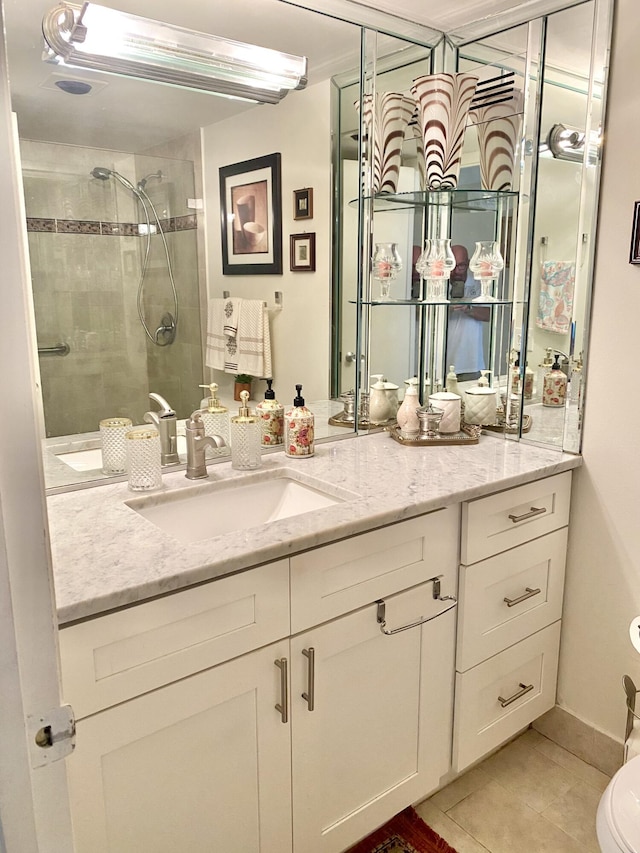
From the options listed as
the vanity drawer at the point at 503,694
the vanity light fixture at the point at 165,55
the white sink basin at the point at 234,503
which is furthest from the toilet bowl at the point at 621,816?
the vanity light fixture at the point at 165,55

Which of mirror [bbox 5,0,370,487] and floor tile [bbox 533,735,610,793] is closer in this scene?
mirror [bbox 5,0,370,487]

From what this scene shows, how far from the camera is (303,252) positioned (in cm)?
198

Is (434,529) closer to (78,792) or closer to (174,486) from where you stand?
(174,486)

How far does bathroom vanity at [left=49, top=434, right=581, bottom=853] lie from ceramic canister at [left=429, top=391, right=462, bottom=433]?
0.12m

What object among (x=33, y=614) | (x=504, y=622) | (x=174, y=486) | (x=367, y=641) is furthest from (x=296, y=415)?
(x=33, y=614)

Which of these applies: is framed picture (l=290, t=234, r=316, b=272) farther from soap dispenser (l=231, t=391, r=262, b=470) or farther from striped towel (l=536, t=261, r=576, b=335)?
striped towel (l=536, t=261, r=576, b=335)

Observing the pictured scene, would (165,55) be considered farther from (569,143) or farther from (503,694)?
(503,694)

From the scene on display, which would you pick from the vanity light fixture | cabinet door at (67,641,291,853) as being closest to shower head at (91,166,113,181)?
the vanity light fixture

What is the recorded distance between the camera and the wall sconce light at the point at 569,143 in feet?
5.94

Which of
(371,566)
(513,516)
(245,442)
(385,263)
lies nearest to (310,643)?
(371,566)

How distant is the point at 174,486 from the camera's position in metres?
1.68

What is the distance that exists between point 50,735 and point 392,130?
1925 millimetres

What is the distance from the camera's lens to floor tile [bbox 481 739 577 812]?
6.35ft

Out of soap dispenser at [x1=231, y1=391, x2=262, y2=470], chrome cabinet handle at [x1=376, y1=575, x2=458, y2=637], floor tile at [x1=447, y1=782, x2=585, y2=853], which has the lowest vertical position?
floor tile at [x1=447, y1=782, x2=585, y2=853]
